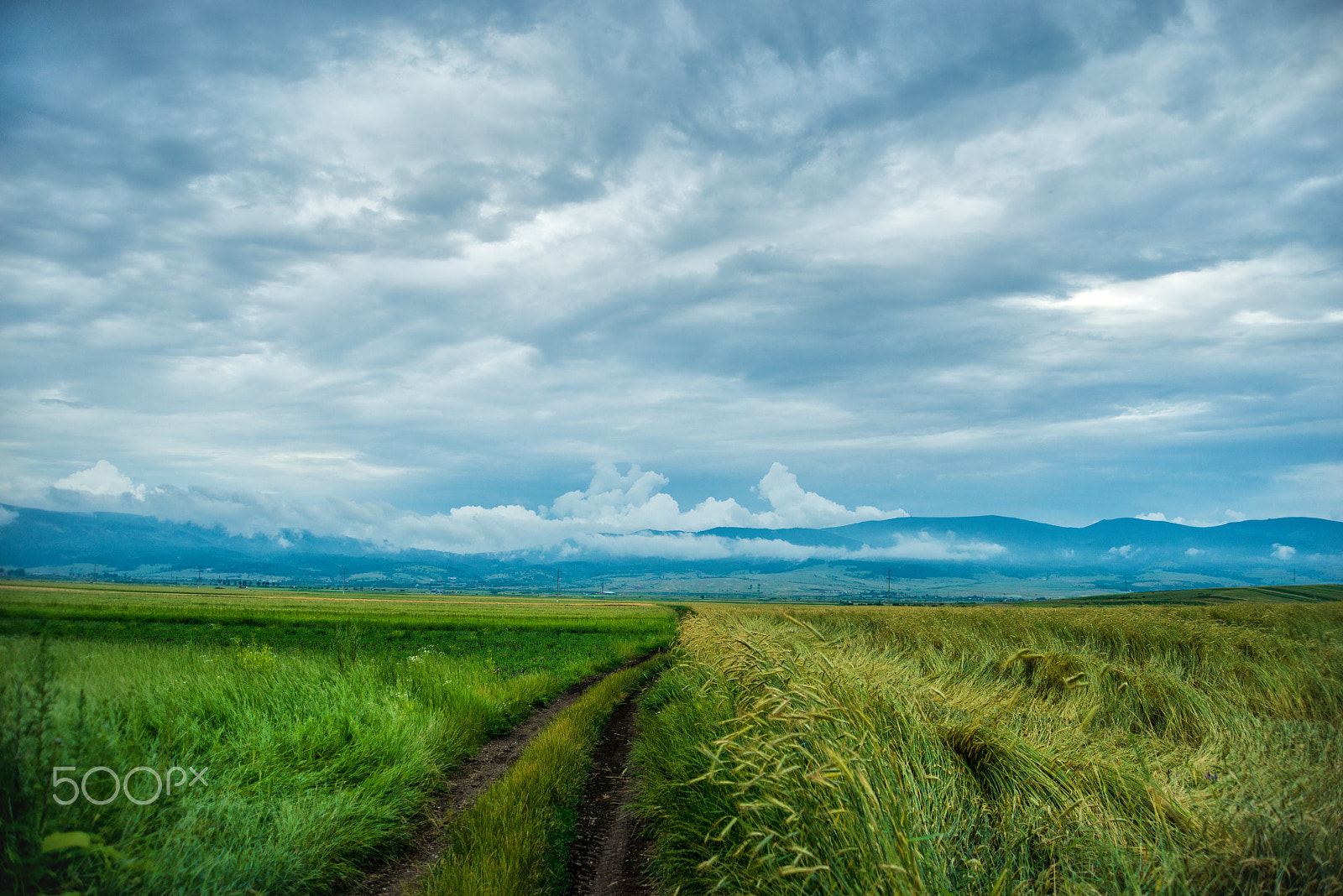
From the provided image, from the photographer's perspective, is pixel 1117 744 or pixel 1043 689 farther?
pixel 1043 689

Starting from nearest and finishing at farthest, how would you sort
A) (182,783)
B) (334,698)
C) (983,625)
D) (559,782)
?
(182,783) < (559,782) < (334,698) < (983,625)

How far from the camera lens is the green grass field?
4086 millimetres

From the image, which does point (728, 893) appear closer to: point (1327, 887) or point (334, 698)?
point (1327, 887)

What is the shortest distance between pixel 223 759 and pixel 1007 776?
7.77m

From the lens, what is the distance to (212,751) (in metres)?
6.89

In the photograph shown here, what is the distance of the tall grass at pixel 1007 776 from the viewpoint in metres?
3.55

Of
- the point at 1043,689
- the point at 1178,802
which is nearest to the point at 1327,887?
the point at 1178,802

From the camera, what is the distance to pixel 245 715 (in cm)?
807

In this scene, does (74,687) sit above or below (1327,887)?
above

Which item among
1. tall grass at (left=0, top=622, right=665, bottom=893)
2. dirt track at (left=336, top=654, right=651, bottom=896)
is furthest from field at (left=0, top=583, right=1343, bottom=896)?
dirt track at (left=336, top=654, right=651, bottom=896)

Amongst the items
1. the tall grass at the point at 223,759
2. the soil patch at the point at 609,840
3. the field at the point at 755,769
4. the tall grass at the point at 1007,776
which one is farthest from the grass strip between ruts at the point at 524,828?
the tall grass at the point at 1007,776

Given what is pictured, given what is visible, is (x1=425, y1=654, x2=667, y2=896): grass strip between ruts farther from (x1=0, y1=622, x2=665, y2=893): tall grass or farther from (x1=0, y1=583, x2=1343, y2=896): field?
(x1=0, y1=622, x2=665, y2=893): tall grass

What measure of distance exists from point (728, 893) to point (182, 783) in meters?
4.90

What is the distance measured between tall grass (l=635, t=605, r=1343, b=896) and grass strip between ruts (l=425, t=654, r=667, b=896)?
113 cm
